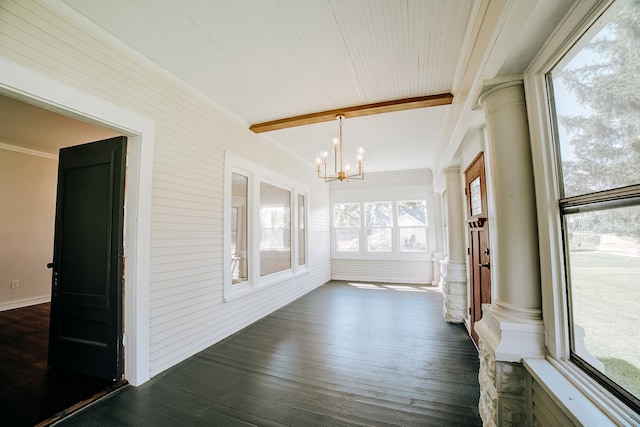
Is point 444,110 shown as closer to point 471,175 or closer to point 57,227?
point 471,175

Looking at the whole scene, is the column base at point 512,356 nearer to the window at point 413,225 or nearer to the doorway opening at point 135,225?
the doorway opening at point 135,225

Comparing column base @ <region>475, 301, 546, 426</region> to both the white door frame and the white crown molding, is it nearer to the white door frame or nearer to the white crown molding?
the white door frame

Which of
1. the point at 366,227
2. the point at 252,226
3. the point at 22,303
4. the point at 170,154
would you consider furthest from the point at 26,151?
the point at 366,227

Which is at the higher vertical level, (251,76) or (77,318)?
(251,76)

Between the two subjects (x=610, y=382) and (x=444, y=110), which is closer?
(x=610, y=382)

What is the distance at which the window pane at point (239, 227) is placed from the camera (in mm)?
3699

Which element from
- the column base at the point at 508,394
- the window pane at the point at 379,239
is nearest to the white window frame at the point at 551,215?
the column base at the point at 508,394

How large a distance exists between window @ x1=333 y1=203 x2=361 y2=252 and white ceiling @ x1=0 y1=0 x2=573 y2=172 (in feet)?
14.0

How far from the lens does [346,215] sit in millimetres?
7641

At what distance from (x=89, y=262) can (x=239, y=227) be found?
1.75m

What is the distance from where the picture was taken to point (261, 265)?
4.27m

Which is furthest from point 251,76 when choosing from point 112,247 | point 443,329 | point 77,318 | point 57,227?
point 443,329

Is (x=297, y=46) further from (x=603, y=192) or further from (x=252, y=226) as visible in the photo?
(x=252, y=226)

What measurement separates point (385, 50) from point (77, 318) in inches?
160
